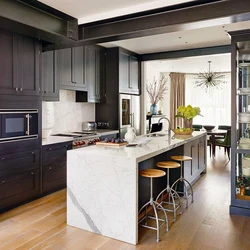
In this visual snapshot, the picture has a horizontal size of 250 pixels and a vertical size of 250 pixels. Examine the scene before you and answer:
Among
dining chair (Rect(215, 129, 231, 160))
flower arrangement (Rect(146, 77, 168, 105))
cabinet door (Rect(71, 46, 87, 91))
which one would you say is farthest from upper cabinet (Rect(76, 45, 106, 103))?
dining chair (Rect(215, 129, 231, 160))

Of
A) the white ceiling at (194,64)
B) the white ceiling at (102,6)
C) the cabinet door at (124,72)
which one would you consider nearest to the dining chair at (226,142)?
the white ceiling at (194,64)

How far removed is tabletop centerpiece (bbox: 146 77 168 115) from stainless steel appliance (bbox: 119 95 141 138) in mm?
2041

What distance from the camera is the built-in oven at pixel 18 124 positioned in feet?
11.5

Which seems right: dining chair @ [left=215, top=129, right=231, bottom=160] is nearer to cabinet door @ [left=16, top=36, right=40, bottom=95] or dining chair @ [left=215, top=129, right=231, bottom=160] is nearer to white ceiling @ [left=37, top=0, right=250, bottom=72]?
white ceiling @ [left=37, top=0, right=250, bottom=72]

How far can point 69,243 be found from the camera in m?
2.71

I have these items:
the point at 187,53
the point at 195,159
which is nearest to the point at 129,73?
the point at 187,53

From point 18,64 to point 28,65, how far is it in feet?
0.57

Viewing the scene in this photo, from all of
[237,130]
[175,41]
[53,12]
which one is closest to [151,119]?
[175,41]

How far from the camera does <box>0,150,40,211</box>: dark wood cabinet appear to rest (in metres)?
3.51

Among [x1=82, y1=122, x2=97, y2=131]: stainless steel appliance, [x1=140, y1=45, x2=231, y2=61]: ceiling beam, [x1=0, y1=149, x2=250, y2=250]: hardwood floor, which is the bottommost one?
[x1=0, y1=149, x2=250, y2=250]: hardwood floor

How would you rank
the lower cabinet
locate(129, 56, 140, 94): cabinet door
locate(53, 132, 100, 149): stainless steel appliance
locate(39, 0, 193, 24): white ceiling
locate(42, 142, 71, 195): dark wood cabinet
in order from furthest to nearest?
1. locate(129, 56, 140, 94): cabinet door
2. locate(53, 132, 100, 149): stainless steel appliance
3. the lower cabinet
4. locate(42, 142, 71, 195): dark wood cabinet
5. locate(39, 0, 193, 24): white ceiling

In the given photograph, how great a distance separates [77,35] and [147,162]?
6.47ft

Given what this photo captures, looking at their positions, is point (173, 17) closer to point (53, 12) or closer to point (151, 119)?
point (53, 12)

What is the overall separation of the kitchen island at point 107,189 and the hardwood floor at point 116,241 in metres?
0.13
